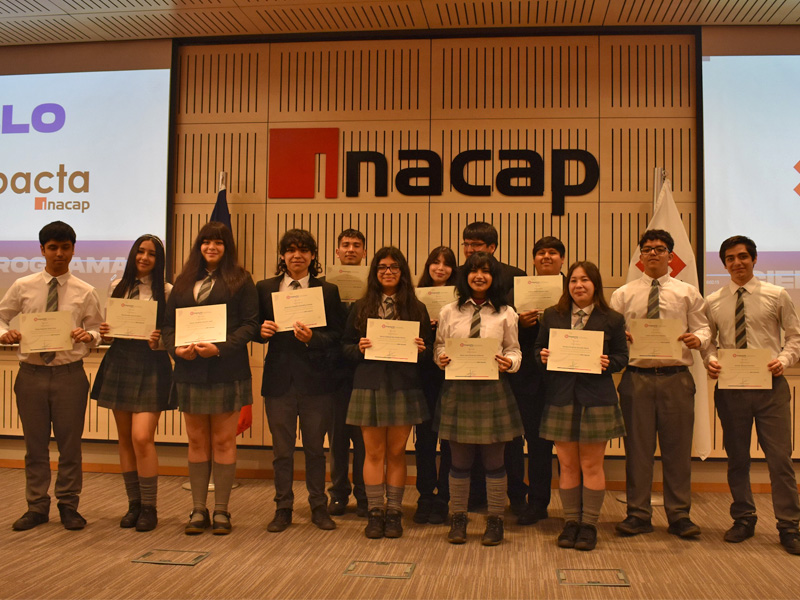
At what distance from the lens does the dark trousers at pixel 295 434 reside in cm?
347

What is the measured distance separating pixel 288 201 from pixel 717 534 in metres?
3.86

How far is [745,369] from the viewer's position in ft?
10.9

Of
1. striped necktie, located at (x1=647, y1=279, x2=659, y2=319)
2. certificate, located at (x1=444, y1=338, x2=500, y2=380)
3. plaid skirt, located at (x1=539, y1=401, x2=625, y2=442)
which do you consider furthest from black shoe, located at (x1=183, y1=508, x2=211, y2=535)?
striped necktie, located at (x1=647, y1=279, x2=659, y2=319)

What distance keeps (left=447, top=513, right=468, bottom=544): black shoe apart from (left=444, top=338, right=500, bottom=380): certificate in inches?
30.8

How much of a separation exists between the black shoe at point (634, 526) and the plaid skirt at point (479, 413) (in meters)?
0.86

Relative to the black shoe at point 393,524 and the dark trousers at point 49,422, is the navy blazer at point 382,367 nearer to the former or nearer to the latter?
the black shoe at point 393,524

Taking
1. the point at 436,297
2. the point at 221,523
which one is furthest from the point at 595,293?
the point at 221,523

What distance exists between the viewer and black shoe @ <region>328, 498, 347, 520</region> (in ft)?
12.6

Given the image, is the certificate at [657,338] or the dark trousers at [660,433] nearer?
the certificate at [657,338]

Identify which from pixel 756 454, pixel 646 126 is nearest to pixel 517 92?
pixel 646 126

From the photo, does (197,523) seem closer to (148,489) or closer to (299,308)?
(148,489)

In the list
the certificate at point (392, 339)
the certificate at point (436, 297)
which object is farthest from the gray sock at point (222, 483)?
the certificate at point (436, 297)

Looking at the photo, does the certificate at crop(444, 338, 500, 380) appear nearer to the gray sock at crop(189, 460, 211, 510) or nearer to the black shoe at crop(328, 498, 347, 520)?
the black shoe at crop(328, 498, 347, 520)

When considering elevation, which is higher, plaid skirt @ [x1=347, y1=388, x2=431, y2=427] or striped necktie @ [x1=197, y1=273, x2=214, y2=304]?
striped necktie @ [x1=197, y1=273, x2=214, y2=304]
